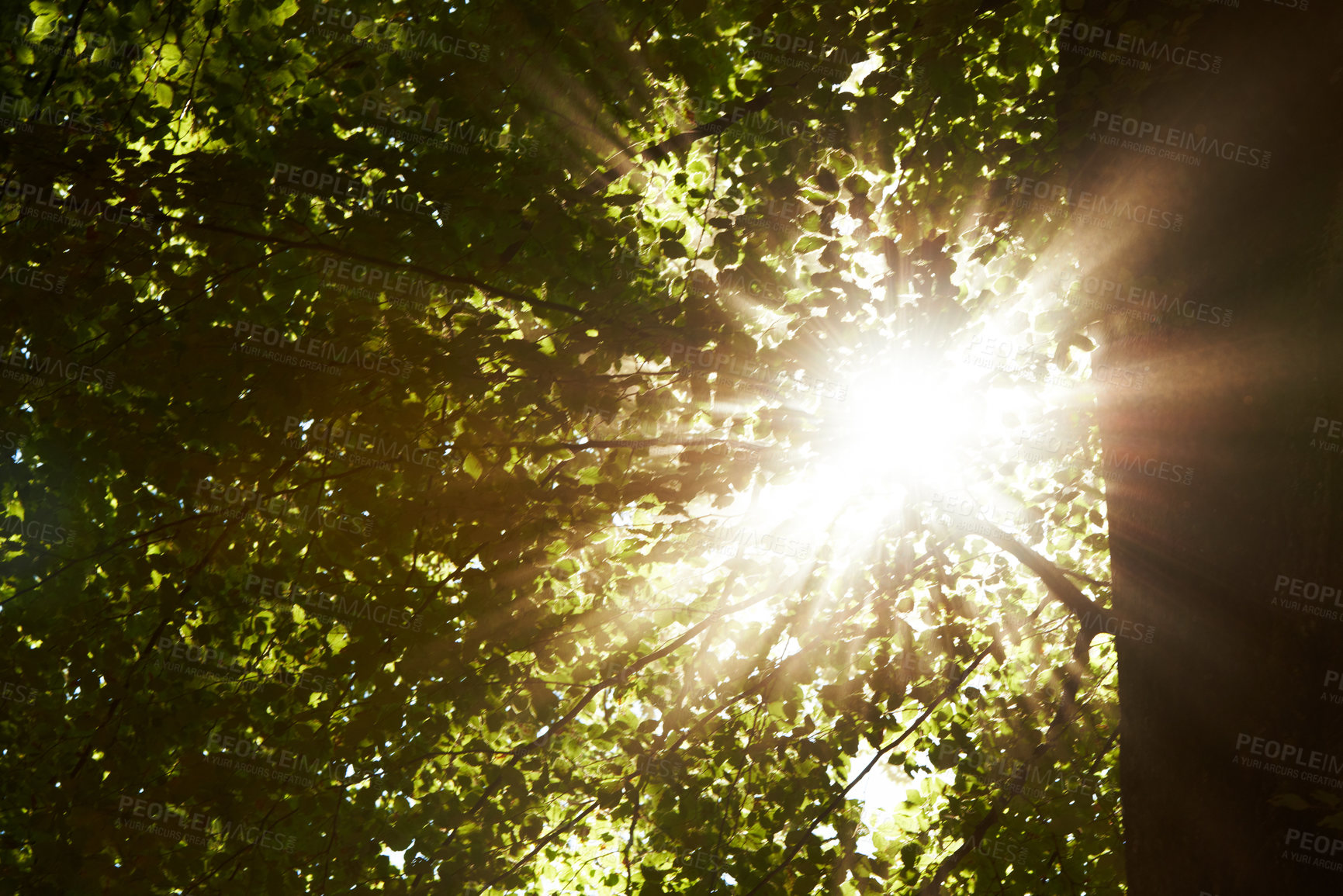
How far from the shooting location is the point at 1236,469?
282cm

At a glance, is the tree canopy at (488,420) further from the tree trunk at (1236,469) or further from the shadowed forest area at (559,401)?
the tree trunk at (1236,469)

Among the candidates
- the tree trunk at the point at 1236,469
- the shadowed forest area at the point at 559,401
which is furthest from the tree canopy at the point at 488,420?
the tree trunk at the point at 1236,469

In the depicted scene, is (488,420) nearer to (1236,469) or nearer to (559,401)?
(559,401)

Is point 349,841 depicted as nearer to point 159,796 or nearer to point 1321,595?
point 159,796

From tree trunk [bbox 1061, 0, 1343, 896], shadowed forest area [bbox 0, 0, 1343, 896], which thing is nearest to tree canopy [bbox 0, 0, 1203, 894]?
shadowed forest area [bbox 0, 0, 1343, 896]

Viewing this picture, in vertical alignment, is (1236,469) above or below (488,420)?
below

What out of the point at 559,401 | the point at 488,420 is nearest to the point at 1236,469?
the point at 559,401

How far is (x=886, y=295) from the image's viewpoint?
557cm

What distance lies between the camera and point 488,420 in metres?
4.70

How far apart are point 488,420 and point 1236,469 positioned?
12.0 feet

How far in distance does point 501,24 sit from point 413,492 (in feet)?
8.84

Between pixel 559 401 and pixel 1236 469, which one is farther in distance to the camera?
pixel 559 401

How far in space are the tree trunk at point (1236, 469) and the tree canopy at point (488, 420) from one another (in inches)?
19.9

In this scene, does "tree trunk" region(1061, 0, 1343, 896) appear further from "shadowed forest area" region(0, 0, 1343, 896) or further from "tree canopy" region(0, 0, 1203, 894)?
"tree canopy" region(0, 0, 1203, 894)
